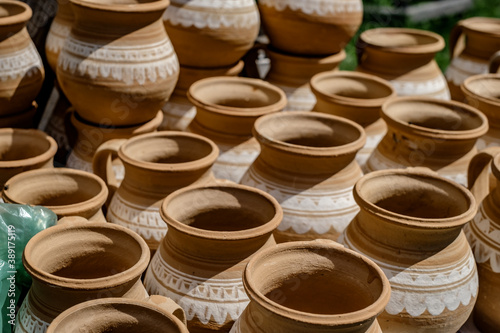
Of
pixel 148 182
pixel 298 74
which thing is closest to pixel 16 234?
pixel 148 182

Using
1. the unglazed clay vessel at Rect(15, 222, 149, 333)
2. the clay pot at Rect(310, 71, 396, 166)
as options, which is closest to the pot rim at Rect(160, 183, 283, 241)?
the unglazed clay vessel at Rect(15, 222, 149, 333)

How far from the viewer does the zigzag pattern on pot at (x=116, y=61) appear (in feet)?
10.00

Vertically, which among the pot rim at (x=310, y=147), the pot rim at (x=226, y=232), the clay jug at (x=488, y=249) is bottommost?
the clay jug at (x=488, y=249)

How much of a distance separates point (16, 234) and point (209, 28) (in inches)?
67.6

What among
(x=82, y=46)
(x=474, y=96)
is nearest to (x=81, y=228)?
(x=82, y=46)

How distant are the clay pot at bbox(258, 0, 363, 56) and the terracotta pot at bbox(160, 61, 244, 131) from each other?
0.51 m

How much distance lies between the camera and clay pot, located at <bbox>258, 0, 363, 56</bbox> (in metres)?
3.85

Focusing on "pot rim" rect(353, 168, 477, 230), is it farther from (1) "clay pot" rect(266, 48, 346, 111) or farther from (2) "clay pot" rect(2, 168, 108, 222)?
(1) "clay pot" rect(266, 48, 346, 111)

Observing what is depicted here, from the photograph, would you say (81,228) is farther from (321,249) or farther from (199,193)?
(321,249)

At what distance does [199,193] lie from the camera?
2.38 m

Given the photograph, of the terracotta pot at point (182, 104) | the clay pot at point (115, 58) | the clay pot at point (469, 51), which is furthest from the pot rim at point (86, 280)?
the clay pot at point (469, 51)

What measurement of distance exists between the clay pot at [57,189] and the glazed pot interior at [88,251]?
0.31 metres

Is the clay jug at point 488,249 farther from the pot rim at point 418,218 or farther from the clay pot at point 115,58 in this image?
the clay pot at point 115,58

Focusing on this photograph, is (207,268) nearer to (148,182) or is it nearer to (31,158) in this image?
(148,182)
